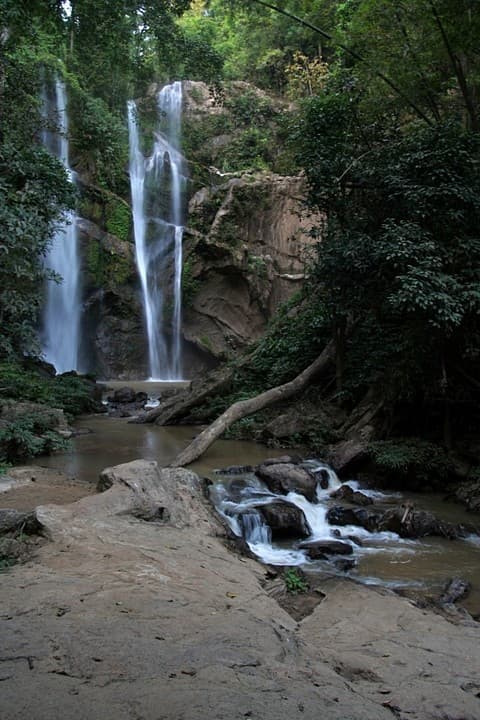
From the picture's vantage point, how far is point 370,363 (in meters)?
10.8

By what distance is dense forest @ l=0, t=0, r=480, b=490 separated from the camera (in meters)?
8.41

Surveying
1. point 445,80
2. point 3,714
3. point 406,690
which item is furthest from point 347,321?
point 3,714

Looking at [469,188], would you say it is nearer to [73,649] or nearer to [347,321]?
[347,321]

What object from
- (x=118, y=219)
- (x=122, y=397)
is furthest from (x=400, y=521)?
(x=118, y=219)

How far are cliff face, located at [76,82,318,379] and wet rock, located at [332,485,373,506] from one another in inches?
565

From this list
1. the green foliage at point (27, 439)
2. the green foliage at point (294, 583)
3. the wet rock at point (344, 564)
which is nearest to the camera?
the green foliage at point (294, 583)

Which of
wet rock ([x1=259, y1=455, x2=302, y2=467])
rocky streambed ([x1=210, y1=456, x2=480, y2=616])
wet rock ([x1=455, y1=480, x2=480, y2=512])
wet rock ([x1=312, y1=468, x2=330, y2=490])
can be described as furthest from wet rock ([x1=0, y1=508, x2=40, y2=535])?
wet rock ([x1=455, y1=480, x2=480, y2=512])

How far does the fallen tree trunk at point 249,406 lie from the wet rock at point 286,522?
2.74 metres

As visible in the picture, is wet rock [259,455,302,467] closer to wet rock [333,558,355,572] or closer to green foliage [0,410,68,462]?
wet rock [333,558,355,572]

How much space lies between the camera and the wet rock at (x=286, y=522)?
7.13 metres

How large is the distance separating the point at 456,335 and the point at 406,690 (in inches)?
273

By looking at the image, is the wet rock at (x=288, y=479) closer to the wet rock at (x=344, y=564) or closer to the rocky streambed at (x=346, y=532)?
the rocky streambed at (x=346, y=532)

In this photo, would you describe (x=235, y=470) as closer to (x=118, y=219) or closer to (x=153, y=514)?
(x=153, y=514)

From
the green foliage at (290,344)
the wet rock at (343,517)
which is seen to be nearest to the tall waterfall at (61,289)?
the green foliage at (290,344)
